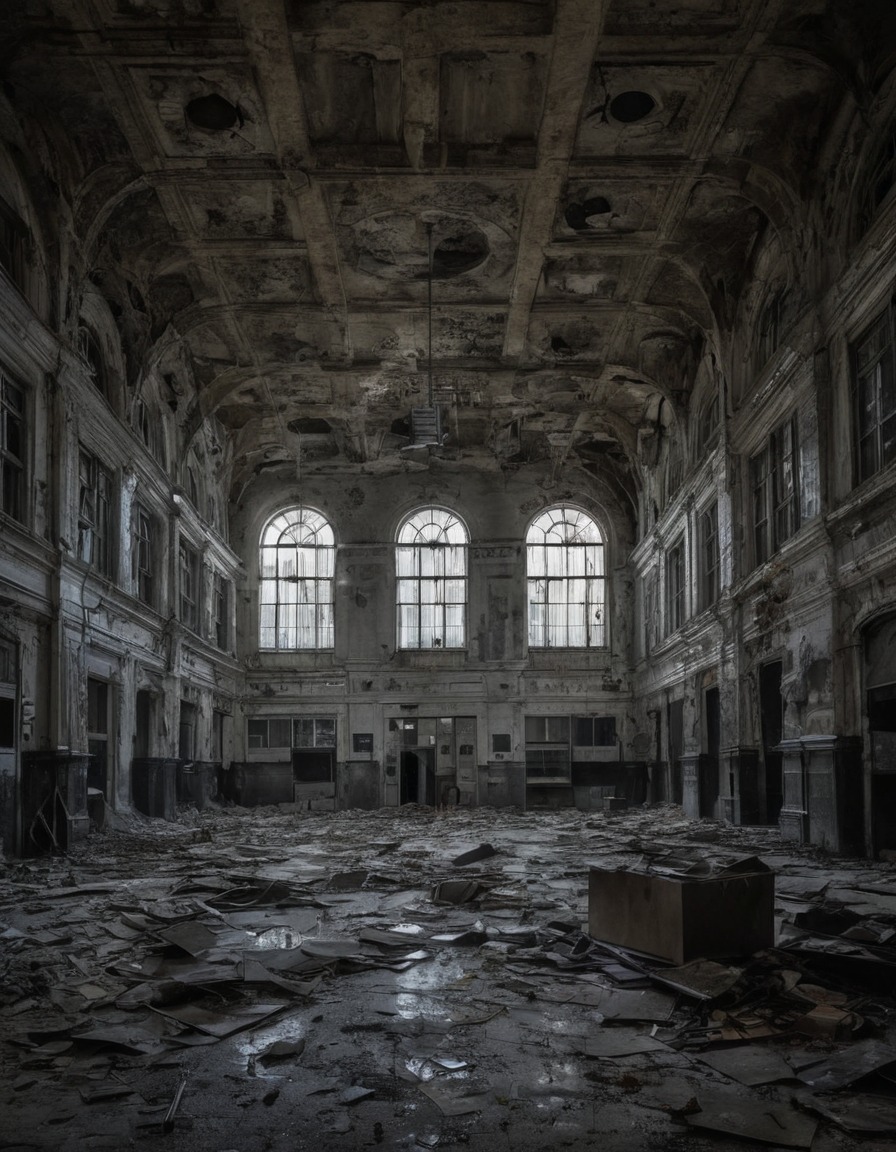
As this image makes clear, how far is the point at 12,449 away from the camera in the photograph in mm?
12914

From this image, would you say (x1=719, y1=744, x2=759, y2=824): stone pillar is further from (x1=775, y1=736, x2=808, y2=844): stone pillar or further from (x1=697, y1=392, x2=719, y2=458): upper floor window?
(x1=697, y1=392, x2=719, y2=458): upper floor window

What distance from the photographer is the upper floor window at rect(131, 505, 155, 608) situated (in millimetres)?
17969

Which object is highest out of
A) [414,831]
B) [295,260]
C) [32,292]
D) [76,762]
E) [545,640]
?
[295,260]

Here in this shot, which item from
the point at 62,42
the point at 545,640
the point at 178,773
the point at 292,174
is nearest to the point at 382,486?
the point at 545,640

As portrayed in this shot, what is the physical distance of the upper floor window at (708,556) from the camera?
1836 centimetres

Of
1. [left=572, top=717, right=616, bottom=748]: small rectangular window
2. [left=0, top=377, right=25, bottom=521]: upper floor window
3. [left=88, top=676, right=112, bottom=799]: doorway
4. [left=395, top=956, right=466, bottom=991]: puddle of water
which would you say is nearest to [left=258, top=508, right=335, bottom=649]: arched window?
[left=572, top=717, right=616, bottom=748]: small rectangular window

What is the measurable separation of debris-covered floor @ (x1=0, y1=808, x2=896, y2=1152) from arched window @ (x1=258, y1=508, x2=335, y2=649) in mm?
17891

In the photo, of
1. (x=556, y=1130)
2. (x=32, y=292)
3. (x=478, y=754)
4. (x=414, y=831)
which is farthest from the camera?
(x=478, y=754)

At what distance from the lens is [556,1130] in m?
3.71

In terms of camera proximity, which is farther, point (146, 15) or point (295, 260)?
point (295, 260)

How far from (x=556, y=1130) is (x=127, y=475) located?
49.2 ft

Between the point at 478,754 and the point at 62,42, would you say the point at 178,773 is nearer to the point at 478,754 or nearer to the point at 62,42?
the point at 478,754

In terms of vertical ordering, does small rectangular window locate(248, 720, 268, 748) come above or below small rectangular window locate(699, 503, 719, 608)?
below

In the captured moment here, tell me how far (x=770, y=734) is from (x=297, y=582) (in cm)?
1469
